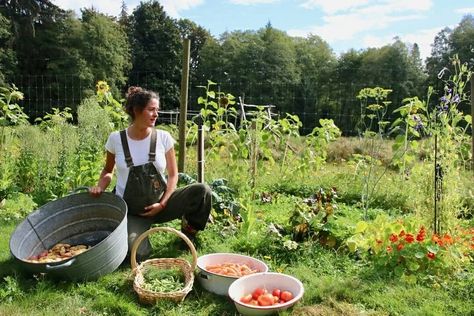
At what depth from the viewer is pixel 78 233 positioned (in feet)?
11.8

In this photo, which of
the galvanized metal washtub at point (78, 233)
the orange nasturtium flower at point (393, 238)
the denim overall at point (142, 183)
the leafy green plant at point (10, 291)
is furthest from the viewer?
the denim overall at point (142, 183)

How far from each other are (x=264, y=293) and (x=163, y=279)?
67cm

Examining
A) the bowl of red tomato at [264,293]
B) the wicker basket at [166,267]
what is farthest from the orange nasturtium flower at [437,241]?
the wicker basket at [166,267]

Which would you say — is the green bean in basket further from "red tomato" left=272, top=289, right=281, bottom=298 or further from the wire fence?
the wire fence

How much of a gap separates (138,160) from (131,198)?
0.28 m

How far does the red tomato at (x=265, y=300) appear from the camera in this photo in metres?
2.63

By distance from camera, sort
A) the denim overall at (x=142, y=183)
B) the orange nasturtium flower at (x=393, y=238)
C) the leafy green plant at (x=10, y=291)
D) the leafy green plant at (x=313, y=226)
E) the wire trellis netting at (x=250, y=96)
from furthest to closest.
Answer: the wire trellis netting at (x=250, y=96) → the leafy green plant at (x=313, y=226) → the denim overall at (x=142, y=183) → the orange nasturtium flower at (x=393, y=238) → the leafy green plant at (x=10, y=291)

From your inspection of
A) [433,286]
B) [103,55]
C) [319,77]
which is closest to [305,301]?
[433,286]

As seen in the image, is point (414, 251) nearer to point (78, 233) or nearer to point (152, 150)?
point (152, 150)

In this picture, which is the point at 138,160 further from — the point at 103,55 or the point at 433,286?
the point at 103,55

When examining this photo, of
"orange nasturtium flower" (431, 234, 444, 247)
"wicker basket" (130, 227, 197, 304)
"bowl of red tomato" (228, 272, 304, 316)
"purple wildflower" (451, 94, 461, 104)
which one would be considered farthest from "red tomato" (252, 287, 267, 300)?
"purple wildflower" (451, 94, 461, 104)

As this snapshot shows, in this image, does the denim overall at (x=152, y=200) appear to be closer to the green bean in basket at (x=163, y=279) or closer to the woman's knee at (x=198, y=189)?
the woman's knee at (x=198, y=189)

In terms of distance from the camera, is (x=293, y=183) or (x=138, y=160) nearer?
(x=138, y=160)

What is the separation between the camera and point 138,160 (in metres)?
3.38
